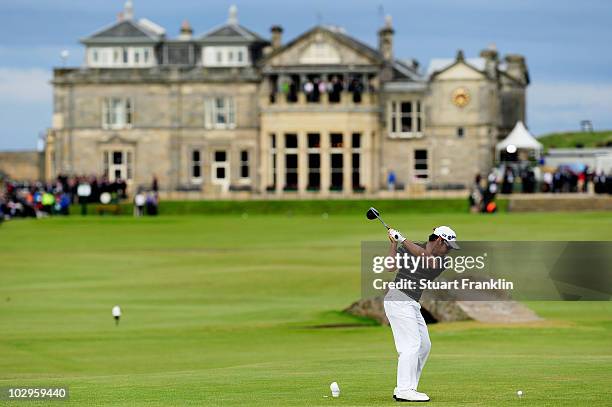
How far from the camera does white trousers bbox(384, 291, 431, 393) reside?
19.5 m

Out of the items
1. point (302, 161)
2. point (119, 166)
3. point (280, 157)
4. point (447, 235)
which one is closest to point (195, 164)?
point (119, 166)


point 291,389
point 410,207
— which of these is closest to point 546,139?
point 410,207

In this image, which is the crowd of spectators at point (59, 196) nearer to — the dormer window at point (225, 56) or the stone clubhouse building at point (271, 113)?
the stone clubhouse building at point (271, 113)

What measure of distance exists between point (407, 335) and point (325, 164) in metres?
84.3

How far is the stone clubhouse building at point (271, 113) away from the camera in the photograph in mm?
104625

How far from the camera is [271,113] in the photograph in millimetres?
105375

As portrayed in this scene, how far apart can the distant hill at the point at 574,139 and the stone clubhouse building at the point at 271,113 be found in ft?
119

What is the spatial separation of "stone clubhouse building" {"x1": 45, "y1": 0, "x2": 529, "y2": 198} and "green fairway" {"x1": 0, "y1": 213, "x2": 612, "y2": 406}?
91.3 feet

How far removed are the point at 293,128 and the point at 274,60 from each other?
14.5 ft

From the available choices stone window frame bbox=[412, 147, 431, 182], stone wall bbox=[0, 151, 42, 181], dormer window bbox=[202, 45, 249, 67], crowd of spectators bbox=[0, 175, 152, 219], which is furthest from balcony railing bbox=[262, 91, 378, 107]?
stone wall bbox=[0, 151, 42, 181]

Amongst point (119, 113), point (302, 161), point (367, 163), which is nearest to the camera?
point (302, 161)

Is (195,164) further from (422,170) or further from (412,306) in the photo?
(412,306)

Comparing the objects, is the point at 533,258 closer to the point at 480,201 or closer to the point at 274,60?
the point at 480,201

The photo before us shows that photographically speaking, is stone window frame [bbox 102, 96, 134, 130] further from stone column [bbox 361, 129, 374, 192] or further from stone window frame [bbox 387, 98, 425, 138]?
stone window frame [bbox 387, 98, 425, 138]
